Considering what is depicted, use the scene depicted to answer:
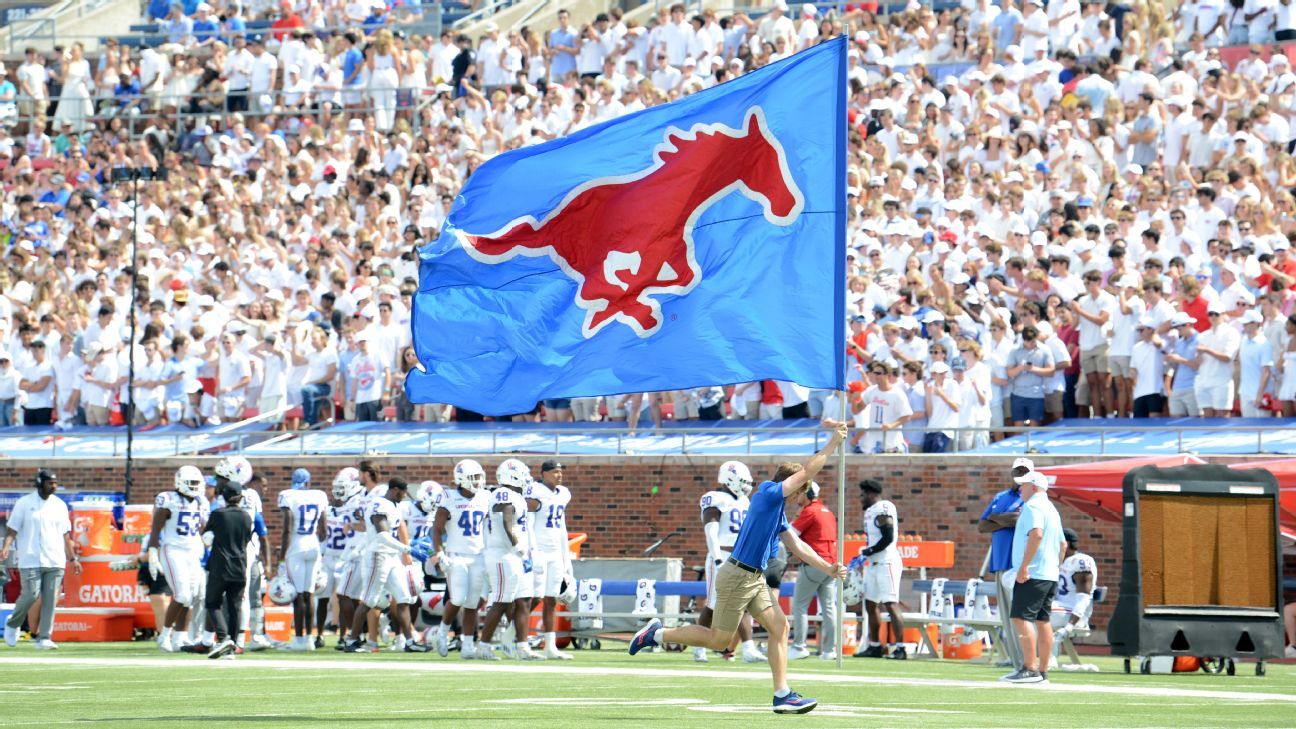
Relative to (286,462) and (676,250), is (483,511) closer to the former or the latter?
(676,250)

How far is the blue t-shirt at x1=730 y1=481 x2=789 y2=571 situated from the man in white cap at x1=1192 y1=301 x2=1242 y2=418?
10.3 m

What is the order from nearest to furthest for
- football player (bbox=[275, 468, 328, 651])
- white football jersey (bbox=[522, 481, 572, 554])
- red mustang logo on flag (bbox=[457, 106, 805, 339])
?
red mustang logo on flag (bbox=[457, 106, 805, 339]) < white football jersey (bbox=[522, 481, 572, 554]) < football player (bbox=[275, 468, 328, 651])

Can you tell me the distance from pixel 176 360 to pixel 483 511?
1046cm

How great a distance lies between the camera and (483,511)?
830 inches

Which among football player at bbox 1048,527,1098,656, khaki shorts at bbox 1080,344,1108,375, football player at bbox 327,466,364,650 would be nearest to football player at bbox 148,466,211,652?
football player at bbox 327,466,364,650

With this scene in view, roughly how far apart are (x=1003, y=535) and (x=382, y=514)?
6.13 m

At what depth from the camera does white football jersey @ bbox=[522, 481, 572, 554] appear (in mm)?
21562

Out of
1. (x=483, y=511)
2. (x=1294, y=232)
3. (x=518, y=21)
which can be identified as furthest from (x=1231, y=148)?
(x=518, y=21)

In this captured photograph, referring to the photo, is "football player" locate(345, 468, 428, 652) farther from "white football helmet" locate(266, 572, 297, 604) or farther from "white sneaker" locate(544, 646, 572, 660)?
"white sneaker" locate(544, 646, 572, 660)

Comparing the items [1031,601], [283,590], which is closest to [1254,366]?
[1031,601]

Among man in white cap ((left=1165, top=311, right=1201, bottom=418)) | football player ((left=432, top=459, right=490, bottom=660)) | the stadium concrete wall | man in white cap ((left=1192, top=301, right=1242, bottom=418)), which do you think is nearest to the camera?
football player ((left=432, top=459, right=490, bottom=660))

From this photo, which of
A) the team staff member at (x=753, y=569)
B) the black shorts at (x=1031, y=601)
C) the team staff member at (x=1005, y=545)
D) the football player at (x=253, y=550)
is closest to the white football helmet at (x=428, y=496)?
the football player at (x=253, y=550)

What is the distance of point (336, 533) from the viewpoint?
2245 cm

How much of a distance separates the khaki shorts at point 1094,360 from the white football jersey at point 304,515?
26.2 ft
